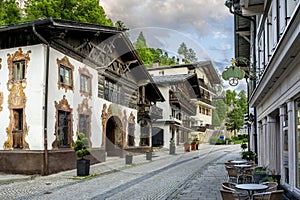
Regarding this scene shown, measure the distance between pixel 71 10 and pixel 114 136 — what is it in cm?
1107

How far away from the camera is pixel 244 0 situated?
959 cm

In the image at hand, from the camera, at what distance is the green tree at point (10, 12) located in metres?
24.5

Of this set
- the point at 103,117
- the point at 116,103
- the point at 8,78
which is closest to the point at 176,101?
the point at 116,103

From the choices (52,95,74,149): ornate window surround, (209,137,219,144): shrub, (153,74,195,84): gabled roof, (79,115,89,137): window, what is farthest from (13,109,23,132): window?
(209,137,219,144): shrub

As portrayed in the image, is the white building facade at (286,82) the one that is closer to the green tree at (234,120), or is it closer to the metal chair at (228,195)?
the metal chair at (228,195)

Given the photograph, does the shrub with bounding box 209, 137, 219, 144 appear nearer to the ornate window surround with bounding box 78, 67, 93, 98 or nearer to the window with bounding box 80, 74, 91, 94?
the ornate window surround with bounding box 78, 67, 93, 98

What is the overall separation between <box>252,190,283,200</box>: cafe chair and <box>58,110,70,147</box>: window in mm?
9290

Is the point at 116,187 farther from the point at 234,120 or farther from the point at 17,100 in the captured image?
the point at 234,120

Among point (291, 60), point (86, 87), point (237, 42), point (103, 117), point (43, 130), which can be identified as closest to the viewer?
point (291, 60)

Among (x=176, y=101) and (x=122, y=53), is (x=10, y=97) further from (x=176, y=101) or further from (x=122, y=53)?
(x=176, y=101)

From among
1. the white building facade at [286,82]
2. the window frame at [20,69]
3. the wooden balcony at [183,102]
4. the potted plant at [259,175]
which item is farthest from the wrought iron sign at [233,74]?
the wooden balcony at [183,102]

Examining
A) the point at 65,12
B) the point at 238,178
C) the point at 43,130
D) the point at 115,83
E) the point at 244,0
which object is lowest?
the point at 238,178

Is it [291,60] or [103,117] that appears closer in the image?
[291,60]

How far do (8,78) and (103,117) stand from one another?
5432 millimetres
